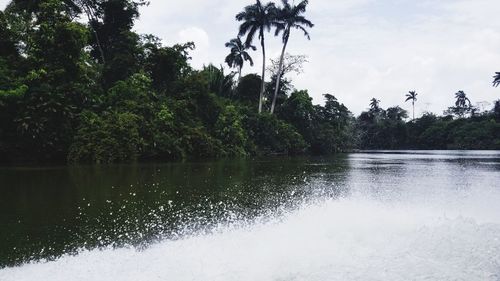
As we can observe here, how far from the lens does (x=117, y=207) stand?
34.6 ft

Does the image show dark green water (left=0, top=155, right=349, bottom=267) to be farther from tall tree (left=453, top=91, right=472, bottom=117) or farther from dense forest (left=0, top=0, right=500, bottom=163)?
tall tree (left=453, top=91, right=472, bottom=117)

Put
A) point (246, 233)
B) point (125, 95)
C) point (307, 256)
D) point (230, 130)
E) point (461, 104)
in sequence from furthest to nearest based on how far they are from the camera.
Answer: point (461, 104) → point (230, 130) → point (125, 95) → point (246, 233) → point (307, 256)

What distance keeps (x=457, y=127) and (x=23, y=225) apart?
91.1 meters

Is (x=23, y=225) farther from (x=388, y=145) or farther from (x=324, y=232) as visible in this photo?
(x=388, y=145)

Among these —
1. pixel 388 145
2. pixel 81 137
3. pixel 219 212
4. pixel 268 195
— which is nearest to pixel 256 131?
pixel 81 137

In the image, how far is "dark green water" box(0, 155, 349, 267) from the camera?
7391 mm

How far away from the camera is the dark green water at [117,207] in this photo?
7391 mm

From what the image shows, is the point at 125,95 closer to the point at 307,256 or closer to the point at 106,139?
the point at 106,139

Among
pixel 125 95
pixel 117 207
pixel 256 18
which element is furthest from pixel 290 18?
pixel 117 207

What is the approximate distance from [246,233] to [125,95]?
82.7ft

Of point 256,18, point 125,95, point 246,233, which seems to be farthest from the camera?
point 256,18

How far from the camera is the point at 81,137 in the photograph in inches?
1009

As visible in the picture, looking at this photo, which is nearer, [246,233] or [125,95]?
[246,233]

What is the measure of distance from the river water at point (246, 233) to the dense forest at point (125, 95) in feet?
38.3
